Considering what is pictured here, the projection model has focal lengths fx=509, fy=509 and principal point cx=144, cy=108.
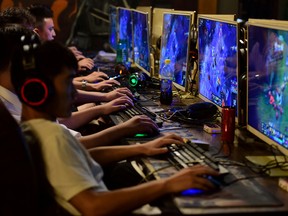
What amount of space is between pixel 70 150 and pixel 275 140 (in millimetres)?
814

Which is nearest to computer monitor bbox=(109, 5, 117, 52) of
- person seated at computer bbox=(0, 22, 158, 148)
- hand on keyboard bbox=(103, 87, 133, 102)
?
hand on keyboard bbox=(103, 87, 133, 102)

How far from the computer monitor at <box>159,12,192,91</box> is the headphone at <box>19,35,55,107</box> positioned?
5.05ft

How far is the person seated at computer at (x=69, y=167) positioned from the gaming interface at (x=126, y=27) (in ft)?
10.0

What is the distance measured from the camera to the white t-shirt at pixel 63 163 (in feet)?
5.09

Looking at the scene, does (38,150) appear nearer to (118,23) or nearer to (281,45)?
(281,45)

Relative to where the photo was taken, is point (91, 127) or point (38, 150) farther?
point (91, 127)

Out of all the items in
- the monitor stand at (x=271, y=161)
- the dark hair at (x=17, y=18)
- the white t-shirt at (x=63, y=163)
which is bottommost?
the monitor stand at (x=271, y=161)

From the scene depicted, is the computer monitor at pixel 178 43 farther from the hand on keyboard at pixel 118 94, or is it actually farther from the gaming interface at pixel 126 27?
the gaming interface at pixel 126 27

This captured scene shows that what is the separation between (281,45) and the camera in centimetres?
186

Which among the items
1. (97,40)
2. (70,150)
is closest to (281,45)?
(70,150)

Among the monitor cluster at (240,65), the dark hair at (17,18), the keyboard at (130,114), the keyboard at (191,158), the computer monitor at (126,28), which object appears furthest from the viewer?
the computer monitor at (126,28)

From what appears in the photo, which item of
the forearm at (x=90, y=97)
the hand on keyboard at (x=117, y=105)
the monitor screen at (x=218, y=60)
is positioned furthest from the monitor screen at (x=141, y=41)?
the monitor screen at (x=218, y=60)

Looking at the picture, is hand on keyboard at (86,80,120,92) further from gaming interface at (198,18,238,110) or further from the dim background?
the dim background

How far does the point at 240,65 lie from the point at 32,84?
1092 millimetres
